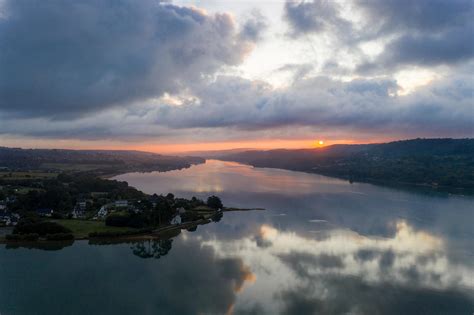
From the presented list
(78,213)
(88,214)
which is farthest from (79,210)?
(88,214)

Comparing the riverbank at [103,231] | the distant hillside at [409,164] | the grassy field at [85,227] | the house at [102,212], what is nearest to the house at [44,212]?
the riverbank at [103,231]

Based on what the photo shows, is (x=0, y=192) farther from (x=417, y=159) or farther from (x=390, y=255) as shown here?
(x=417, y=159)

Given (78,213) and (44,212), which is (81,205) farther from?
(44,212)

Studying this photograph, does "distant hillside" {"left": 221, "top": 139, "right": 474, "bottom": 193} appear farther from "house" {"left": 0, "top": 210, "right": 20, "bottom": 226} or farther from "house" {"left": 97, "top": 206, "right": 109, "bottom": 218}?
"house" {"left": 0, "top": 210, "right": 20, "bottom": 226}

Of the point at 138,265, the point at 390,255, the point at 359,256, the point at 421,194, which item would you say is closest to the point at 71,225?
the point at 138,265

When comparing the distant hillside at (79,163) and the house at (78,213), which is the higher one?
the distant hillside at (79,163)

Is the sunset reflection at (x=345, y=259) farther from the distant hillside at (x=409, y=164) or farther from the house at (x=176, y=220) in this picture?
the distant hillside at (x=409, y=164)
